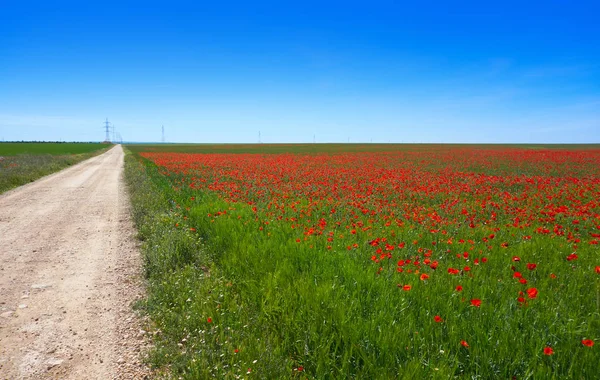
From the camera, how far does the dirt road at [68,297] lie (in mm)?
3412

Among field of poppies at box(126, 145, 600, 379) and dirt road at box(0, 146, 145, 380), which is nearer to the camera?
field of poppies at box(126, 145, 600, 379)

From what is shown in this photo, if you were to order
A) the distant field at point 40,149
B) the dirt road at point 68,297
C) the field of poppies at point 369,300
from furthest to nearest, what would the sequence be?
the distant field at point 40,149, the dirt road at point 68,297, the field of poppies at point 369,300

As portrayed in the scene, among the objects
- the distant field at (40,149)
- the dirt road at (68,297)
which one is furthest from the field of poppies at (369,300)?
the distant field at (40,149)

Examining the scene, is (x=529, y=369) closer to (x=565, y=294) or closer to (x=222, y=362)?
(x=565, y=294)

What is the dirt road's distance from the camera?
341 centimetres

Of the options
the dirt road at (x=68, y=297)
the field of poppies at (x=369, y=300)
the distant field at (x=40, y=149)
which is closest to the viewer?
the field of poppies at (x=369, y=300)

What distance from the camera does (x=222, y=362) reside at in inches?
126

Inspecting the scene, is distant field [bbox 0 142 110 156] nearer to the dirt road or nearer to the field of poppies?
the dirt road

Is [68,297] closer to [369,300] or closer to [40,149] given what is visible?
[369,300]

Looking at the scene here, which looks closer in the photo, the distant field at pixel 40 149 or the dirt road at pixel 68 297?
the dirt road at pixel 68 297

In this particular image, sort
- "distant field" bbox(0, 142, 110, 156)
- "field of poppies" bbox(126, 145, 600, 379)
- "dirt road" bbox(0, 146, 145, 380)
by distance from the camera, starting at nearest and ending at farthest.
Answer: "field of poppies" bbox(126, 145, 600, 379) < "dirt road" bbox(0, 146, 145, 380) < "distant field" bbox(0, 142, 110, 156)

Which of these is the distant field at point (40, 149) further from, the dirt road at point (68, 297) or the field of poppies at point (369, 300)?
the field of poppies at point (369, 300)

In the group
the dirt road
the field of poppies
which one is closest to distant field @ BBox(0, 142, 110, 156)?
the dirt road

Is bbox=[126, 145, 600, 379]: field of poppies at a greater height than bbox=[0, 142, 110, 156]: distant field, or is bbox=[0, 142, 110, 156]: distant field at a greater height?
bbox=[0, 142, 110, 156]: distant field
